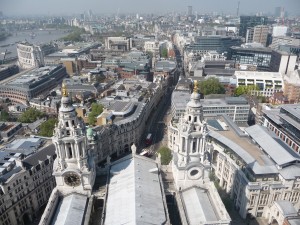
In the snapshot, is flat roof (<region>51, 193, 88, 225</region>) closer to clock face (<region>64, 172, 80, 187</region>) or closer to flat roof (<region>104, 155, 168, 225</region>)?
clock face (<region>64, 172, 80, 187</region>)

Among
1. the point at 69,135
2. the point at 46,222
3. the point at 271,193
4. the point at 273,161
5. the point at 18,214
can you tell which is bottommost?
the point at 18,214

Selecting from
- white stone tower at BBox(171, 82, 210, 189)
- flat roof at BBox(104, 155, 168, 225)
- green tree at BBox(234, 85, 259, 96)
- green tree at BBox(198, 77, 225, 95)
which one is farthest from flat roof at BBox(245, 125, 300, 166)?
green tree at BBox(234, 85, 259, 96)

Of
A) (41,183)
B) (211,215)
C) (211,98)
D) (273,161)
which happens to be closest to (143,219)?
(211,215)

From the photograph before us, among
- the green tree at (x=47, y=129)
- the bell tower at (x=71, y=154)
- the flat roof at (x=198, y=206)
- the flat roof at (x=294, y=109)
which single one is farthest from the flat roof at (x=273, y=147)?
the green tree at (x=47, y=129)

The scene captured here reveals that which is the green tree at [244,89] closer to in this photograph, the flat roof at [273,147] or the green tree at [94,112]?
the flat roof at [273,147]

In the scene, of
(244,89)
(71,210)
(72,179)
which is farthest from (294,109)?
(71,210)

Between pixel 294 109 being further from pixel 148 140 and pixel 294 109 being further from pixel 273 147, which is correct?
pixel 148 140

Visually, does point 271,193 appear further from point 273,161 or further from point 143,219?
point 143,219
